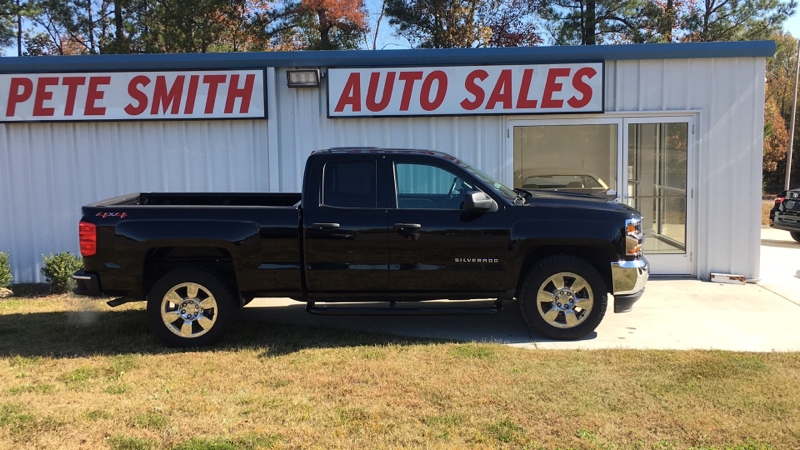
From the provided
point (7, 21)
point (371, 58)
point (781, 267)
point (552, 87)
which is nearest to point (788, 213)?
point (781, 267)

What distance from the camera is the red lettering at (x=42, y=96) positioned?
30.1ft

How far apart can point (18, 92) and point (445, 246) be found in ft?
23.0

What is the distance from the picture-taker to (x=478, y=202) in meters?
5.86

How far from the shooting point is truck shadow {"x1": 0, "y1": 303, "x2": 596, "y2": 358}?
20.3ft

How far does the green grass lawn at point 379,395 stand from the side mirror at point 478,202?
4.24 feet

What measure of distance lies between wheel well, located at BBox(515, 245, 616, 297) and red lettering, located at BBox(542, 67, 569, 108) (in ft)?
11.0

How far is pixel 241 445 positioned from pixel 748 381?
3.81m

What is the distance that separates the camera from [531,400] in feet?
15.3

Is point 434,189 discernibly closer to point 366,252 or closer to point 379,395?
point 366,252

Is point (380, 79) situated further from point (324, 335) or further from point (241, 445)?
point (241, 445)

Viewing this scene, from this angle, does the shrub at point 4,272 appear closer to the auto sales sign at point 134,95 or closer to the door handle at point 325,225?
the auto sales sign at point 134,95

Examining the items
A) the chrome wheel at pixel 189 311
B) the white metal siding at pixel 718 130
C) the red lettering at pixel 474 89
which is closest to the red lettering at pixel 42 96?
the chrome wheel at pixel 189 311

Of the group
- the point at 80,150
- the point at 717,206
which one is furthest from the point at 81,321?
the point at 717,206

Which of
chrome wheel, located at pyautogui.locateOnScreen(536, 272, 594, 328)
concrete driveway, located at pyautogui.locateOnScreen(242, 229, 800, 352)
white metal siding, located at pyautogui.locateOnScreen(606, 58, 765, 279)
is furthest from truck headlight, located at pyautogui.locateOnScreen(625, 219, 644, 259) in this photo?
white metal siding, located at pyautogui.locateOnScreen(606, 58, 765, 279)
